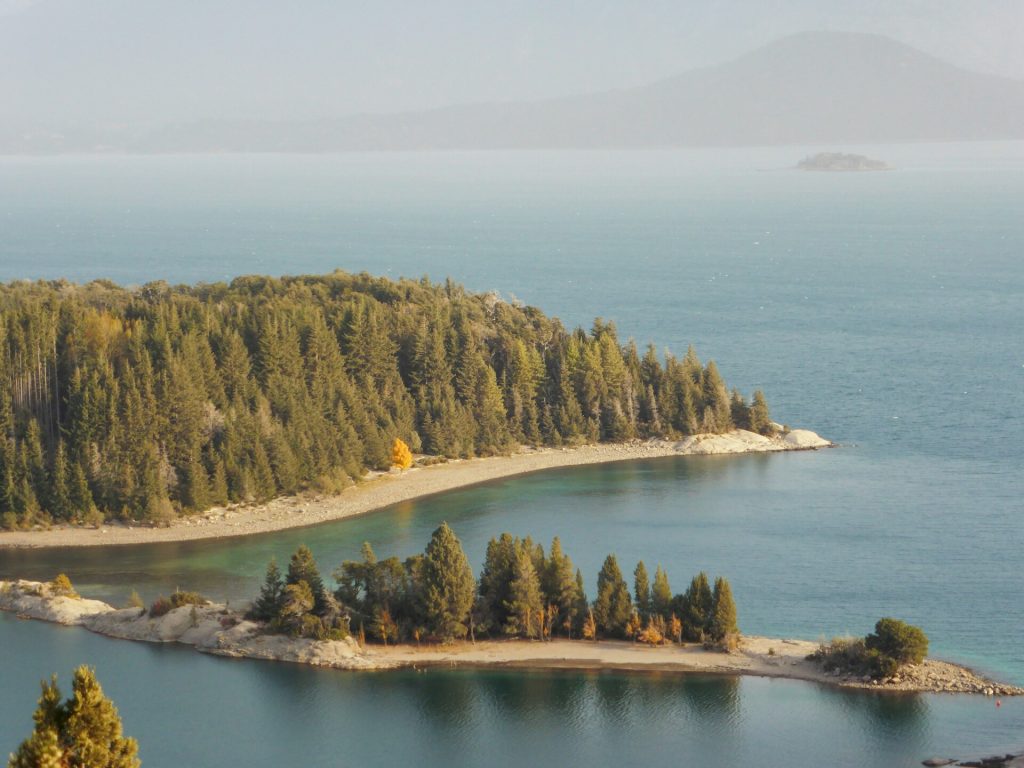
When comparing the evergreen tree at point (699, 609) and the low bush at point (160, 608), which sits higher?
the low bush at point (160, 608)

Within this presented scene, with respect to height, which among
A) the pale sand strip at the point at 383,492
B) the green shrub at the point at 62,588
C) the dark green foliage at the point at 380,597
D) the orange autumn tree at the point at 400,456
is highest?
the orange autumn tree at the point at 400,456

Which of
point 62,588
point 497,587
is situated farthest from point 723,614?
point 62,588

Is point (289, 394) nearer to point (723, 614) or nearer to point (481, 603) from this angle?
point (481, 603)

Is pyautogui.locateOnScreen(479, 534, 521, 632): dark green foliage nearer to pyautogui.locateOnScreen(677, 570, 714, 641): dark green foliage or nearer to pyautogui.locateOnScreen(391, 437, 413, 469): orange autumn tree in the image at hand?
pyautogui.locateOnScreen(677, 570, 714, 641): dark green foliage

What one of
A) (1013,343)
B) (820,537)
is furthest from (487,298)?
(1013,343)

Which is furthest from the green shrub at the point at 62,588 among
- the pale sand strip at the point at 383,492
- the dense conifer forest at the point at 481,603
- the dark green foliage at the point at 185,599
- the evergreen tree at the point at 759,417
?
the evergreen tree at the point at 759,417

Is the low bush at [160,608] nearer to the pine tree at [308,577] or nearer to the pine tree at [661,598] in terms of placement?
the pine tree at [308,577]
